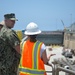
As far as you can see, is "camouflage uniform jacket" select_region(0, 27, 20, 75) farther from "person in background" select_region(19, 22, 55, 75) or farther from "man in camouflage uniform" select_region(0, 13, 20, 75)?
"person in background" select_region(19, 22, 55, 75)

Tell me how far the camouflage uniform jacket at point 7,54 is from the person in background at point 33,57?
22cm

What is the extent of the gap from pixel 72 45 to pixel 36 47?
105m

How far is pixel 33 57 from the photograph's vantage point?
16.9 ft

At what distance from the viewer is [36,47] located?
203 inches

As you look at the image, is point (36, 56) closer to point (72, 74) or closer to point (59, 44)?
point (72, 74)

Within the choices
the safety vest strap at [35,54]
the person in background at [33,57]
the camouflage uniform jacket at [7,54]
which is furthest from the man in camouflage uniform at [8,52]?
the safety vest strap at [35,54]

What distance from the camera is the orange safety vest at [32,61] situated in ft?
16.8

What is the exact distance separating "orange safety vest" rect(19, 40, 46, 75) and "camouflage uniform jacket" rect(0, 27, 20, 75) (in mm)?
258

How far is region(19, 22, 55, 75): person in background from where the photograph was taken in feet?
16.8

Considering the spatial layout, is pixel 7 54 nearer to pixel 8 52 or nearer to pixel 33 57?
pixel 8 52

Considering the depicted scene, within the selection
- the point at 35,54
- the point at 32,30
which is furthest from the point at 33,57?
the point at 32,30

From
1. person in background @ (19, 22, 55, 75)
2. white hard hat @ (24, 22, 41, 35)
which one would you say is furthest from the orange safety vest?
white hard hat @ (24, 22, 41, 35)

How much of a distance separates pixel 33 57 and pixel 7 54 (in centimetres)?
54

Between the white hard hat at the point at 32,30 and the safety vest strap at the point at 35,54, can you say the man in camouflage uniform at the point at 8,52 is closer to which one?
the white hard hat at the point at 32,30
